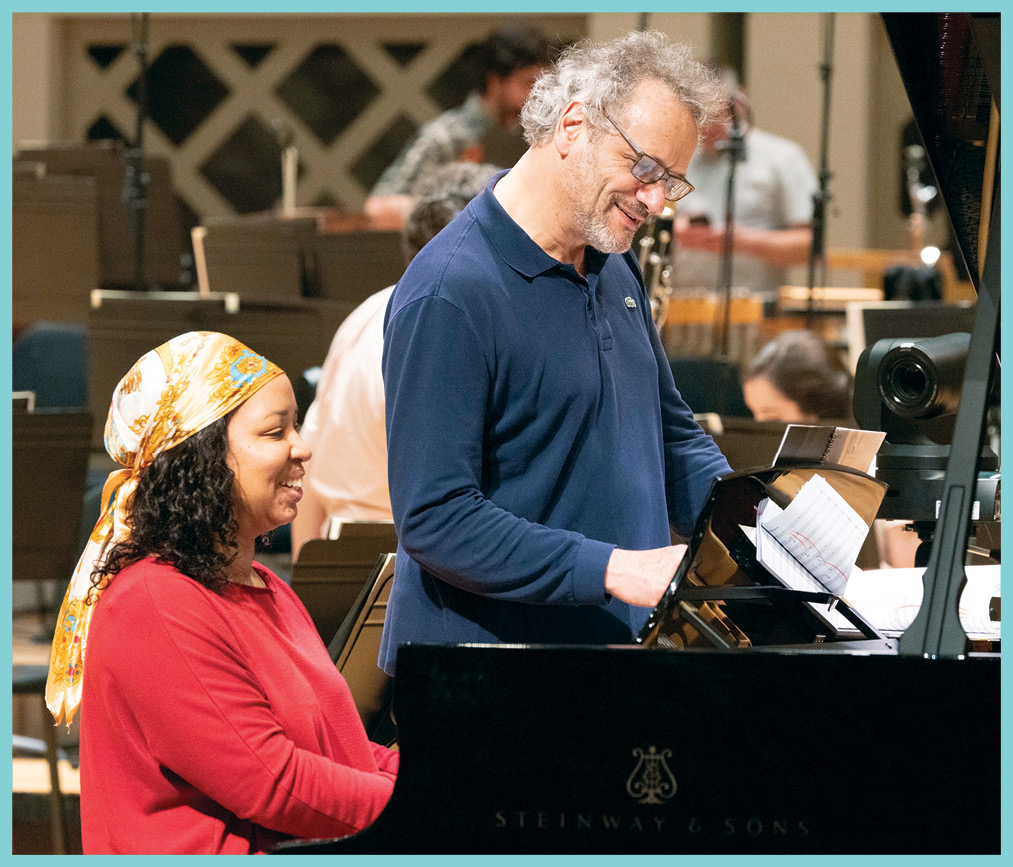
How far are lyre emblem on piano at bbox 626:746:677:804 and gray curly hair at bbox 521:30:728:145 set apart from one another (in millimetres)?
853

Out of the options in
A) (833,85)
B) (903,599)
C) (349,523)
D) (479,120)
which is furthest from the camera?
(833,85)

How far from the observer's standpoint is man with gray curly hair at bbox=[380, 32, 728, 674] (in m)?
1.59

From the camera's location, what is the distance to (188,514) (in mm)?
1592

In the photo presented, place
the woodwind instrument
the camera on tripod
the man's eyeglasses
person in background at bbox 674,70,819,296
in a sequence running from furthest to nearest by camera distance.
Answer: person in background at bbox 674,70,819,296, the woodwind instrument, the camera on tripod, the man's eyeglasses

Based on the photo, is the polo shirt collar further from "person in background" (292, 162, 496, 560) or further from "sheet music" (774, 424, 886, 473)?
"person in background" (292, 162, 496, 560)

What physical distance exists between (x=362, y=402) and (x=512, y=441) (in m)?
1.16

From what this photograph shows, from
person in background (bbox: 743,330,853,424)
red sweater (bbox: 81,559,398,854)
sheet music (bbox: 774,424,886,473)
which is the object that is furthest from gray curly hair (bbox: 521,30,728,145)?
person in background (bbox: 743,330,853,424)

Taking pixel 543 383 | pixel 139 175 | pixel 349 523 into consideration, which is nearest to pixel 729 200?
pixel 139 175

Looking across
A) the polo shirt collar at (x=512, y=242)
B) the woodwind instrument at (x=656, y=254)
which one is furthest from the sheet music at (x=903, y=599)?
the woodwind instrument at (x=656, y=254)

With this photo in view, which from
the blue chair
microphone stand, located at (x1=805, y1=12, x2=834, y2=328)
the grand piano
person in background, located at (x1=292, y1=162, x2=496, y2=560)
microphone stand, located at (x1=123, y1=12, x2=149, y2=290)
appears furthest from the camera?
microphone stand, located at (x1=805, y1=12, x2=834, y2=328)

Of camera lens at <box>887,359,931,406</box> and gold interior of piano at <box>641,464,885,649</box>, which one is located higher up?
camera lens at <box>887,359,931,406</box>

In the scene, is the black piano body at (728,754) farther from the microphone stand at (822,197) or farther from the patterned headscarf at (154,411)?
the microphone stand at (822,197)

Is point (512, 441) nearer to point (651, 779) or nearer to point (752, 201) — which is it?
point (651, 779)

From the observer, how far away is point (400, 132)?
332 inches
